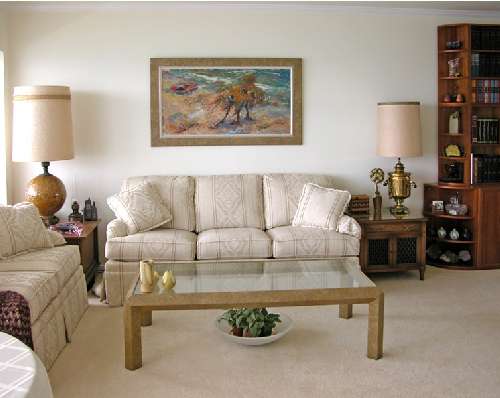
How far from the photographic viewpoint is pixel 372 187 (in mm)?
5984

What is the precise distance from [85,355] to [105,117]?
2.50m

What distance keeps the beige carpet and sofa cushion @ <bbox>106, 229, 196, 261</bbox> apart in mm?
426

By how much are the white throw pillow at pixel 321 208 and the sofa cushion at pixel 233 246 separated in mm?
→ 441

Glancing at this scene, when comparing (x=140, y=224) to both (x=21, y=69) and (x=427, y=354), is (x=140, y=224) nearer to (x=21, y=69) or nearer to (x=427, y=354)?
(x=21, y=69)

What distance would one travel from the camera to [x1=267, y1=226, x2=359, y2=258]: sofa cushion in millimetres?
4895

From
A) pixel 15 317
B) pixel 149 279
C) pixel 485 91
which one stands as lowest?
pixel 15 317

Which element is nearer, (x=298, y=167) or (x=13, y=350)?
(x=13, y=350)

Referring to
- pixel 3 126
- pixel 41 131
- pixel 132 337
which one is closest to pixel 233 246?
pixel 132 337

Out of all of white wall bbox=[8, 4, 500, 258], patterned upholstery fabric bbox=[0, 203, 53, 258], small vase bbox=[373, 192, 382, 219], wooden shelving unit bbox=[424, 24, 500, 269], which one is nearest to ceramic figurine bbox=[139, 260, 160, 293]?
patterned upholstery fabric bbox=[0, 203, 53, 258]

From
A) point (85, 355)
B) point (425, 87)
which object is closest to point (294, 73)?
point (425, 87)

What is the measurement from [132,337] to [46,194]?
6.74 feet

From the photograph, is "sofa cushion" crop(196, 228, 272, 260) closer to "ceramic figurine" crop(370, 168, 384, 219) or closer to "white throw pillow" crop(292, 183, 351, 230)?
"white throw pillow" crop(292, 183, 351, 230)

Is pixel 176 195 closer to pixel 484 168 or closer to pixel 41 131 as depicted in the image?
pixel 41 131

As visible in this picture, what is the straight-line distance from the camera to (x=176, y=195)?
5.42 meters
